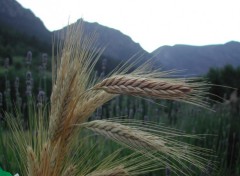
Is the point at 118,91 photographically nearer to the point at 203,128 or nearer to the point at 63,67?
the point at 63,67

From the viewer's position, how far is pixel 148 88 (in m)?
1.38

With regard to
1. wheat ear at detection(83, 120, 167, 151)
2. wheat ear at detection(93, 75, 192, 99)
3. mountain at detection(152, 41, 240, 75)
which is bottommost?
wheat ear at detection(83, 120, 167, 151)

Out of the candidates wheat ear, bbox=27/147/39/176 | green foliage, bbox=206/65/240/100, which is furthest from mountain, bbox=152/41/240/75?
wheat ear, bbox=27/147/39/176

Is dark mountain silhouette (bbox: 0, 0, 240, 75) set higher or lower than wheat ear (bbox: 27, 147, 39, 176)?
higher

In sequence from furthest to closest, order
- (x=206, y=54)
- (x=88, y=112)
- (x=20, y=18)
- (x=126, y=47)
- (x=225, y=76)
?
(x=20, y=18) → (x=206, y=54) → (x=126, y=47) → (x=225, y=76) → (x=88, y=112)

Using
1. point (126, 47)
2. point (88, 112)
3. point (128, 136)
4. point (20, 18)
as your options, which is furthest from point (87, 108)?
point (20, 18)

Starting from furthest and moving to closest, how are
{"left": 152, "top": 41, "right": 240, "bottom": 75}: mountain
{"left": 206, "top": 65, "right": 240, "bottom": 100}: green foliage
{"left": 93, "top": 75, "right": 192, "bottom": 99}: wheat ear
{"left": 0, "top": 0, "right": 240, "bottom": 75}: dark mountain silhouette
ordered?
{"left": 152, "top": 41, "right": 240, "bottom": 75}: mountain, {"left": 0, "top": 0, "right": 240, "bottom": 75}: dark mountain silhouette, {"left": 206, "top": 65, "right": 240, "bottom": 100}: green foliage, {"left": 93, "top": 75, "right": 192, "bottom": 99}: wheat ear

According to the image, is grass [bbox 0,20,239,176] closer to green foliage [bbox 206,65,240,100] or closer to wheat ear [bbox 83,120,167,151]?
wheat ear [bbox 83,120,167,151]

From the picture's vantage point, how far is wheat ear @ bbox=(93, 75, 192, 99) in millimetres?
1360

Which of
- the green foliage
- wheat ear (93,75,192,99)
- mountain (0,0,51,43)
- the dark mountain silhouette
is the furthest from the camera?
mountain (0,0,51,43)

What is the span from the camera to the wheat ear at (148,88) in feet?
4.46

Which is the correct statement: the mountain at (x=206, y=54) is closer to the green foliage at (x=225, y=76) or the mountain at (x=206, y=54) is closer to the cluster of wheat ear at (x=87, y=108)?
the green foliage at (x=225, y=76)

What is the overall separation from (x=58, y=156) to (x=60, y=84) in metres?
0.24

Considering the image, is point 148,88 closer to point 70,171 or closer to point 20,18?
point 70,171
